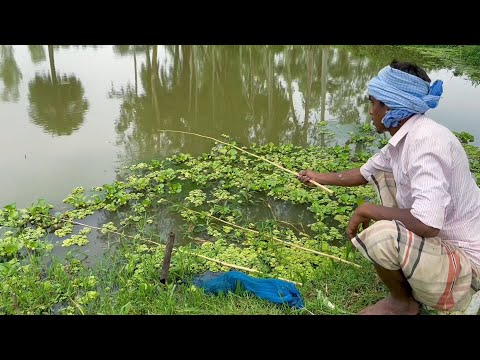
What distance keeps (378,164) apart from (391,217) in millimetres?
555

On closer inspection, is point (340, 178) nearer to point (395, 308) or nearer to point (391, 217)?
point (391, 217)

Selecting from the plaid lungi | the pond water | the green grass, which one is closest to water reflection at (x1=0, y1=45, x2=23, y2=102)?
the pond water

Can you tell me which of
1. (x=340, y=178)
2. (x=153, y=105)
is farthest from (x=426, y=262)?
(x=153, y=105)

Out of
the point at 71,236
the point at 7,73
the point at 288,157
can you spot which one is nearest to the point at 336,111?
the point at 288,157

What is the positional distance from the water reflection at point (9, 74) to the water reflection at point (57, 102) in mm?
248

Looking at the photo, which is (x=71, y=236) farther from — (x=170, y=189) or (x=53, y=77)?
(x=53, y=77)

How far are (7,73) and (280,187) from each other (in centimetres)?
659

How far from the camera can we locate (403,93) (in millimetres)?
1980

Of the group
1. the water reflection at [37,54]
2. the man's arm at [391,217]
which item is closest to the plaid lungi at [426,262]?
the man's arm at [391,217]

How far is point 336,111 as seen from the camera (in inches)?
257

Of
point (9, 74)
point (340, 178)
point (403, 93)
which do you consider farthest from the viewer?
point (9, 74)

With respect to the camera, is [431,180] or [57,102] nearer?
[431,180]

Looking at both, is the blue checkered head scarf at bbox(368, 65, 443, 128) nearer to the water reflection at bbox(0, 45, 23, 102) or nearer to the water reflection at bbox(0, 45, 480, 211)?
the water reflection at bbox(0, 45, 480, 211)

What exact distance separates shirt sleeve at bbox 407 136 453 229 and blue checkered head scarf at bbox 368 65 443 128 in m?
0.21
